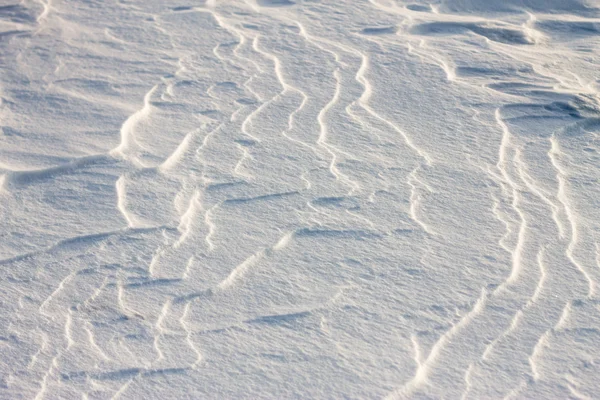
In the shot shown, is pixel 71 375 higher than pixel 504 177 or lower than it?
lower

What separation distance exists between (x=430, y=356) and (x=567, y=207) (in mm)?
1045

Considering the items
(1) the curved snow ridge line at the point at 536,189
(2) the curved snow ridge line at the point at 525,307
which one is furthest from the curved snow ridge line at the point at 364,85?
(2) the curved snow ridge line at the point at 525,307

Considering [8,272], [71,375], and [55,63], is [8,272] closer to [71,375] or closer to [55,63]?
[71,375]

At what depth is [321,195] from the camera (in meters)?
3.15

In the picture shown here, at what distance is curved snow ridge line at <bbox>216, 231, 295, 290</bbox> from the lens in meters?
2.67

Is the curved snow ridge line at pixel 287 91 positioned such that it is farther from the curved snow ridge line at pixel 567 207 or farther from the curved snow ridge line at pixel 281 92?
the curved snow ridge line at pixel 567 207

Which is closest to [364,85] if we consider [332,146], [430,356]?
[332,146]

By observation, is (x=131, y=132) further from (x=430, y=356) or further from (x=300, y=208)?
(x=430, y=356)

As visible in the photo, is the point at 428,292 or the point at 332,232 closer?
the point at 428,292

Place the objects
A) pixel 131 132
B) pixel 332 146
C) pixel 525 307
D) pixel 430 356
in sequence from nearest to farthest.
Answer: pixel 430 356, pixel 525 307, pixel 332 146, pixel 131 132

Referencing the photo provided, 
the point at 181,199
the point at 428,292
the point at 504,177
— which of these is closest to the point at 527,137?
the point at 504,177

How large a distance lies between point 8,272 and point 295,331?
3.32ft

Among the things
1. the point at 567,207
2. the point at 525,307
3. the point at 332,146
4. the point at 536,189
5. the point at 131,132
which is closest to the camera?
the point at 525,307

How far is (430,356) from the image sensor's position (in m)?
2.34
